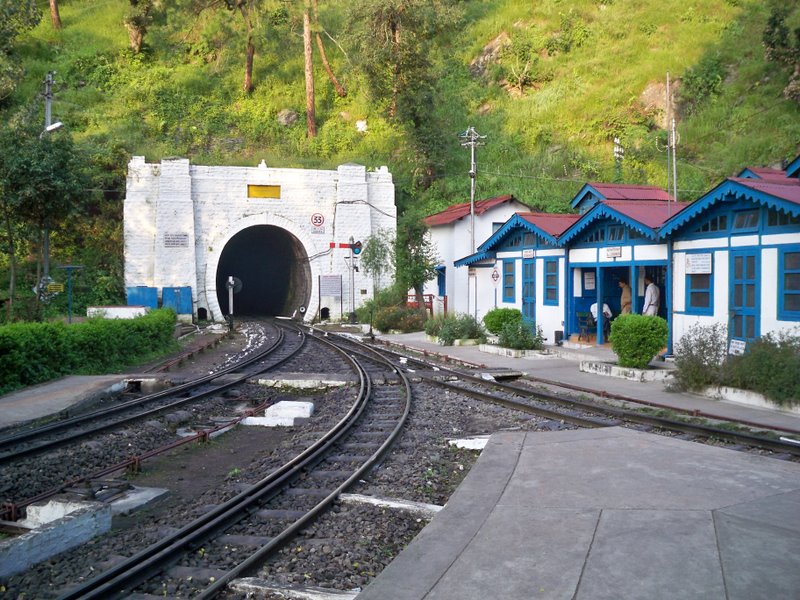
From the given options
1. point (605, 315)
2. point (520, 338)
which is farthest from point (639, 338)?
point (605, 315)

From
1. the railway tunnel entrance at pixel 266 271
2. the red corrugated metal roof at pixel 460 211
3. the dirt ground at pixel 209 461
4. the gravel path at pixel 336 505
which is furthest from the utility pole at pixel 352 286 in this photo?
the gravel path at pixel 336 505

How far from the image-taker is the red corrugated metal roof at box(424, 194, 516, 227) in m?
30.7

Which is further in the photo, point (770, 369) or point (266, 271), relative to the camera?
point (266, 271)

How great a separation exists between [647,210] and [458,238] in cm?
1353

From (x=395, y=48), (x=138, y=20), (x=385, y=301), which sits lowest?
(x=385, y=301)

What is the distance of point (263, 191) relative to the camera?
34156 mm

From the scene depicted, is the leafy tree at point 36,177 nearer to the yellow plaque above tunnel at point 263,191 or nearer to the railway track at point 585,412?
the yellow plaque above tunnel at point 263,191

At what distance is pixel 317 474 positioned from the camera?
7543mm

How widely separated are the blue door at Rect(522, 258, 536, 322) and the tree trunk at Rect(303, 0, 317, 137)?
2366cm

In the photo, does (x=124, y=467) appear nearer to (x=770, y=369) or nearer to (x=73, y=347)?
(x=73, y=347)

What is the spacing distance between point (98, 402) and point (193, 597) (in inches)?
347

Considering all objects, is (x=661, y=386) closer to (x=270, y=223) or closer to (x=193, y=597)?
(x=193, y=597)

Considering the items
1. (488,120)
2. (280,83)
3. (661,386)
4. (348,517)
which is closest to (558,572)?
(348,517)

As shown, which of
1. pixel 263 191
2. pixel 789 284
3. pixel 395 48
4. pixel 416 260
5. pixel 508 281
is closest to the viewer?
pixel 789 284
